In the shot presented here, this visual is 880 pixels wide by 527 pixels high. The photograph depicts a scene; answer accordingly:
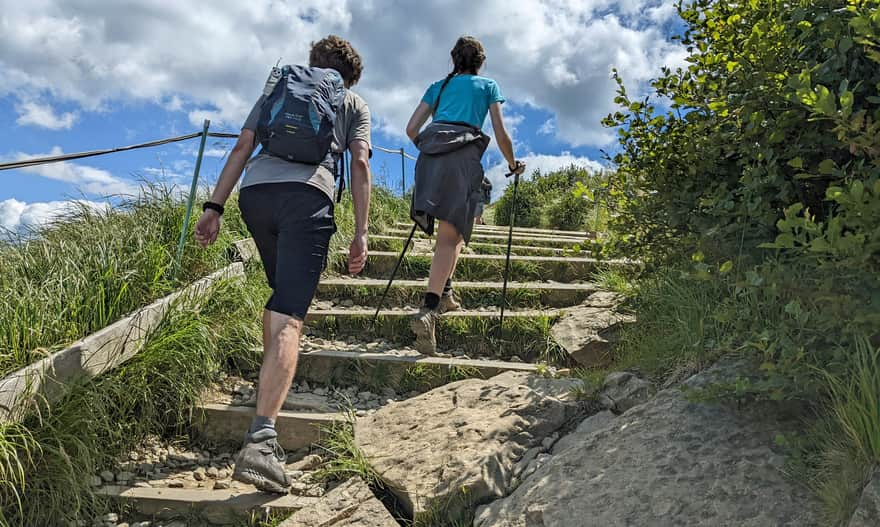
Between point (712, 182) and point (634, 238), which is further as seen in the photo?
point (634, 238)

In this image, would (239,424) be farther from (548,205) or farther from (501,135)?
(548,205)

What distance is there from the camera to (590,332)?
4.46m

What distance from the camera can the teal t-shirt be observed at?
4.57m

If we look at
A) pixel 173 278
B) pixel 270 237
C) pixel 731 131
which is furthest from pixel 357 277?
pixel 731 131

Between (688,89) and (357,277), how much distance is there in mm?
3893

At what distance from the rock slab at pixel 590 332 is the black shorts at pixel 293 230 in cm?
210

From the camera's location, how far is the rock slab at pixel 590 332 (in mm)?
4340

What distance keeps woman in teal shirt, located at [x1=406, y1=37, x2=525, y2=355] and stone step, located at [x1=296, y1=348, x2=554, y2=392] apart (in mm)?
332

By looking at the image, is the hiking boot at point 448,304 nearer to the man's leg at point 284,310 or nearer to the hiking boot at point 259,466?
the man's leg at point 284,310

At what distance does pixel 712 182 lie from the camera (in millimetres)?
3000

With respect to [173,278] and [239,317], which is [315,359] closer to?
[239,317]

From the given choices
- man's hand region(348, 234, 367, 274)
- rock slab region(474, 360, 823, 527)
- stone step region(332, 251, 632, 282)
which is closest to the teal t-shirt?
man's hand region(348, 234, 367, 274)

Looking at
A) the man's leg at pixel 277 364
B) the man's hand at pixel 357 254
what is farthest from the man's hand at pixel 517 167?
the man's leg at pixel 277 364

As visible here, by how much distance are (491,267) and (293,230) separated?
11.3ft
